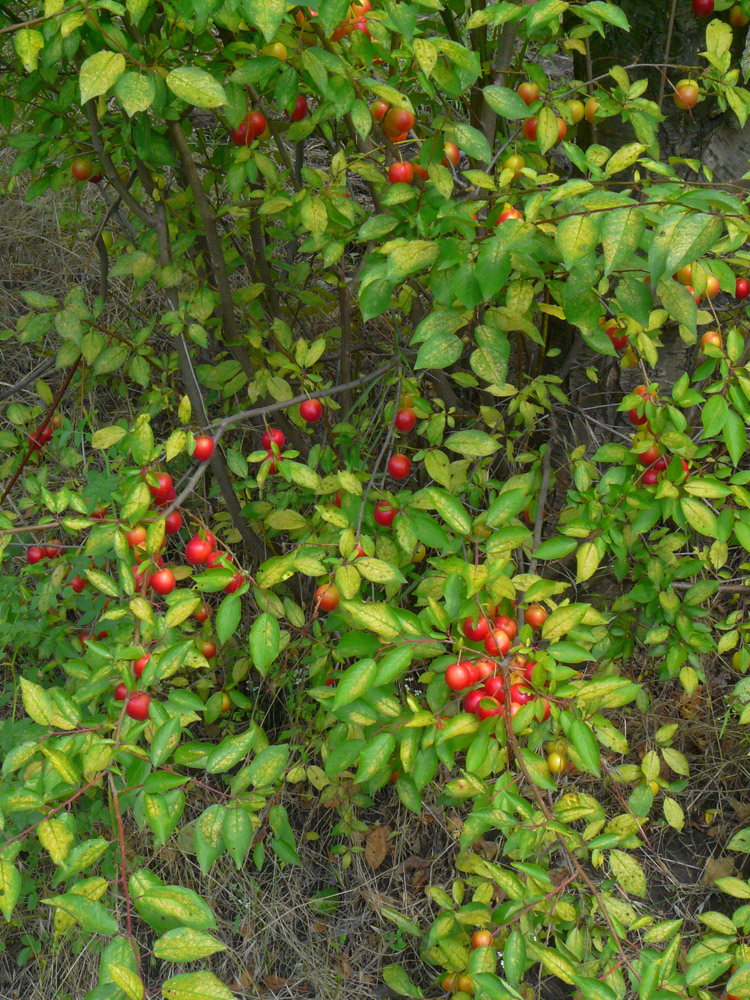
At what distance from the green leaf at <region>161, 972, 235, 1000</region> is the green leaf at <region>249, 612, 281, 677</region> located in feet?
1.30

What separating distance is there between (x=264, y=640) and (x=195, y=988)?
45 cm

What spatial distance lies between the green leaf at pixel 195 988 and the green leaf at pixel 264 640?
1.30 ft

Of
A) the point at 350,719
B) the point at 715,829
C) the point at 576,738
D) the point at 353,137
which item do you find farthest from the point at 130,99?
the point at 715,829

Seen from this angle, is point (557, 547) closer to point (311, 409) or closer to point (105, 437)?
point (311, 409)

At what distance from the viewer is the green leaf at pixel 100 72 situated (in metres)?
1.10

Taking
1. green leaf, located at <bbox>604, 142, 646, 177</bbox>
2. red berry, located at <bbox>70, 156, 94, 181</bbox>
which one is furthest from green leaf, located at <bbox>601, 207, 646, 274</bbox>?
red berry, located at <bbox>70, 156, 94, 181</bbox>

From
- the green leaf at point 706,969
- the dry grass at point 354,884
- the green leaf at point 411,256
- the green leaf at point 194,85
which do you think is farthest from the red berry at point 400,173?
the green leaf at point 706,969

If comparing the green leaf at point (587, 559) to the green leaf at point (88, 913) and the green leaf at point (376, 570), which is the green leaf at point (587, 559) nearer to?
the green leaf at point (376, 570)

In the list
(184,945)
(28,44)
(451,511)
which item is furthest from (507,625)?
(28,44)

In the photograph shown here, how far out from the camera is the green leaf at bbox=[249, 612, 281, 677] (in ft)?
3.96

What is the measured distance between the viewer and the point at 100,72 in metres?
1.12

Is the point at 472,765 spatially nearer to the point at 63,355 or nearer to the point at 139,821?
the point at 139,821

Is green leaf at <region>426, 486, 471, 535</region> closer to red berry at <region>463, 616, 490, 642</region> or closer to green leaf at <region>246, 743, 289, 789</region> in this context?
red berry at <region>463, 616, 490, 642</region>

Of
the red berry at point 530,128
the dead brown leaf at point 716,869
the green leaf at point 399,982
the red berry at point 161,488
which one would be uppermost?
the red berry at point 530,128
